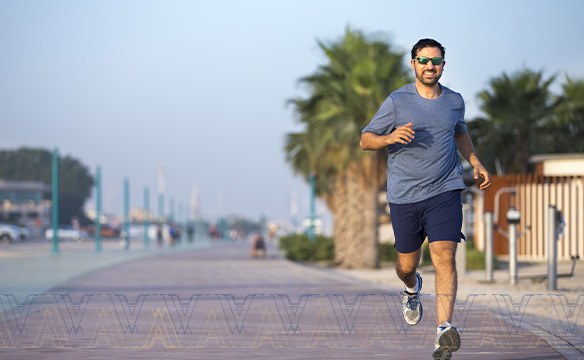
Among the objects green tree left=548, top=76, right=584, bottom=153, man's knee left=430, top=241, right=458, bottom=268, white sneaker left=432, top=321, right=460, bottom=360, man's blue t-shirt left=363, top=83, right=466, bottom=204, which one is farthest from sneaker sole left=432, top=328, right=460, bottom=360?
green tree left=548, top=76, right=584, bottom=153

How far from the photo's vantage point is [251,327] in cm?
943

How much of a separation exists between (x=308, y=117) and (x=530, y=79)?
40.4 ft

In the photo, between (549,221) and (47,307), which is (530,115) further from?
(47,307)

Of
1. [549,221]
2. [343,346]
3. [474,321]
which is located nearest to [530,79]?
[549,221]

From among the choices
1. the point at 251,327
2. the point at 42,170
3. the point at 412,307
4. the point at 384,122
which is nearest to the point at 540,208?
the point at 251,327

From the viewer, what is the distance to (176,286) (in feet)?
54.9

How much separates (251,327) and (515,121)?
29.3m

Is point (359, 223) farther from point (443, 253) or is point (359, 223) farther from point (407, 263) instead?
point (443, 253)

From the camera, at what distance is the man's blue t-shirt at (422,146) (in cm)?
636

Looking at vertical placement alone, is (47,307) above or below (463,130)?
below

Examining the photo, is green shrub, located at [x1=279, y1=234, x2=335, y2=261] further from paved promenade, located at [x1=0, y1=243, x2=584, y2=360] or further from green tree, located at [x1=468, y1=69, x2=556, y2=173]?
paved promenade, located at [x1=0, y1=243, x2=584, y2=360]

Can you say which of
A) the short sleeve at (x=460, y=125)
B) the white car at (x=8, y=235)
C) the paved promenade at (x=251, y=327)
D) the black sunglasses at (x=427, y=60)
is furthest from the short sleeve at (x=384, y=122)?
the white car at (x=8, y=235)

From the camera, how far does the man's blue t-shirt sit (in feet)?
20.9

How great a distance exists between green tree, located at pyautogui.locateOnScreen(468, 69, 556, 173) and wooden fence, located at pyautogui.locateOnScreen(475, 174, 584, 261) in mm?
9860
